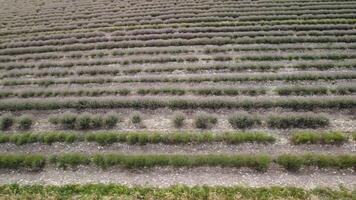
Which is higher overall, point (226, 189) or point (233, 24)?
point (233, 24)

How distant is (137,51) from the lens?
32281mm

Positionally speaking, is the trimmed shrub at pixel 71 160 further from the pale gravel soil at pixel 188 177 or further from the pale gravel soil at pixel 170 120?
the pale gravel soil at pixel 170 120

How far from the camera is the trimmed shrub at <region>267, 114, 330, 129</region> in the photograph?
2047 centimetres

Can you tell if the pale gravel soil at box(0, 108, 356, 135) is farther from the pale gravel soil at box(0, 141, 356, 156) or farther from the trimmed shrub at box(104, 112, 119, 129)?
the pale gravel soil at box(0, 141, 356, 156)

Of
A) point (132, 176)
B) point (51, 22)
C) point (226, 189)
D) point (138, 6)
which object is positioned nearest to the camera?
point (226, 189)

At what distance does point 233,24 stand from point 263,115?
17670 mm

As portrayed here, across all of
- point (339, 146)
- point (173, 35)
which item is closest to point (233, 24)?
point (173, 35)

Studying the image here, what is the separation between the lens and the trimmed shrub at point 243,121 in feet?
Answer: 68.1

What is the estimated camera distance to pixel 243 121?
68.2ft

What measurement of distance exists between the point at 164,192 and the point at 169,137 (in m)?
4.24

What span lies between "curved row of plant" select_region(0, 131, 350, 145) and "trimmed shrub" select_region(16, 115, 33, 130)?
1310mm

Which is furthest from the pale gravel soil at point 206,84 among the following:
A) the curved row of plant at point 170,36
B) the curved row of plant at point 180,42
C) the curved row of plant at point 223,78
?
the curved row of plant at point 170,36

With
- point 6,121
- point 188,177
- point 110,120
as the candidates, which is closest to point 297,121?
point 188,177

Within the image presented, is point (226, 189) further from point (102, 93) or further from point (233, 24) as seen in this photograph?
point (233, 24)
